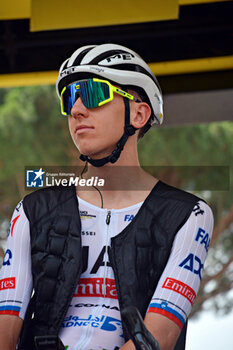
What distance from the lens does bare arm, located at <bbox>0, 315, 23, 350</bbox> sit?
2.93 m

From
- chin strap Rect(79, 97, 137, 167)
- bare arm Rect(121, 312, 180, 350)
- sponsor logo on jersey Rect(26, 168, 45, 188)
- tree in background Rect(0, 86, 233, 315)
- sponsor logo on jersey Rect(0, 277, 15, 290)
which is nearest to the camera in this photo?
bare arm Rect(121, 312, 180, 350)

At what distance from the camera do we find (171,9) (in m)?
4.48

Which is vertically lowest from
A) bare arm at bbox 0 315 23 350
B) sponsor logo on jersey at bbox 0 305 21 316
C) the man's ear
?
bare arm at bbox 0 315 23 350

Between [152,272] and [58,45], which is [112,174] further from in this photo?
[58,45]

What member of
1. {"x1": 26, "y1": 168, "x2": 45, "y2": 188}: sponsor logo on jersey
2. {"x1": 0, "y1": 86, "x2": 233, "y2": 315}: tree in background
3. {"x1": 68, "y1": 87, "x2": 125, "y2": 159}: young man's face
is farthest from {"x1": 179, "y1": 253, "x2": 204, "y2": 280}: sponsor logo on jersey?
{"x1": 0, "y1": 86, "x2": 233, "y2": 315}: tree in background

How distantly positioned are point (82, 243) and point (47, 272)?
0.61 feet

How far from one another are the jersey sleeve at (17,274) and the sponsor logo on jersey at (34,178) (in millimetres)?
475

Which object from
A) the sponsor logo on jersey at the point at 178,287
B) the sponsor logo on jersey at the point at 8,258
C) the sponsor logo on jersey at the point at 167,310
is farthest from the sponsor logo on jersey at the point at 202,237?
the sponsor logo on jersey at the point at 8,258

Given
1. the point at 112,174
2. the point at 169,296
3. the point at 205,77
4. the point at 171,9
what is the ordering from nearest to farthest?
the point at 169,296 < the point at 112,174 < the point at 171,9 < the point at 205,77

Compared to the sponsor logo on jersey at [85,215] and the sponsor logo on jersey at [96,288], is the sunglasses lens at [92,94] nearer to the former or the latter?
the sponsor logo on jersey at [85,215]

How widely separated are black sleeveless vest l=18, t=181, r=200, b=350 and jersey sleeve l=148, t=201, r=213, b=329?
0.13 ft

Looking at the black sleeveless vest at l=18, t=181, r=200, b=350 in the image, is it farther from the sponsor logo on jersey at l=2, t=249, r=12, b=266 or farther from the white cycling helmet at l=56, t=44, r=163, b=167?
the white cycling helmet at l=56, t=44, r=163, b=167

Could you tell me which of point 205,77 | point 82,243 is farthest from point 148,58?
point 82,243

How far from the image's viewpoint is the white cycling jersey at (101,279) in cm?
287
